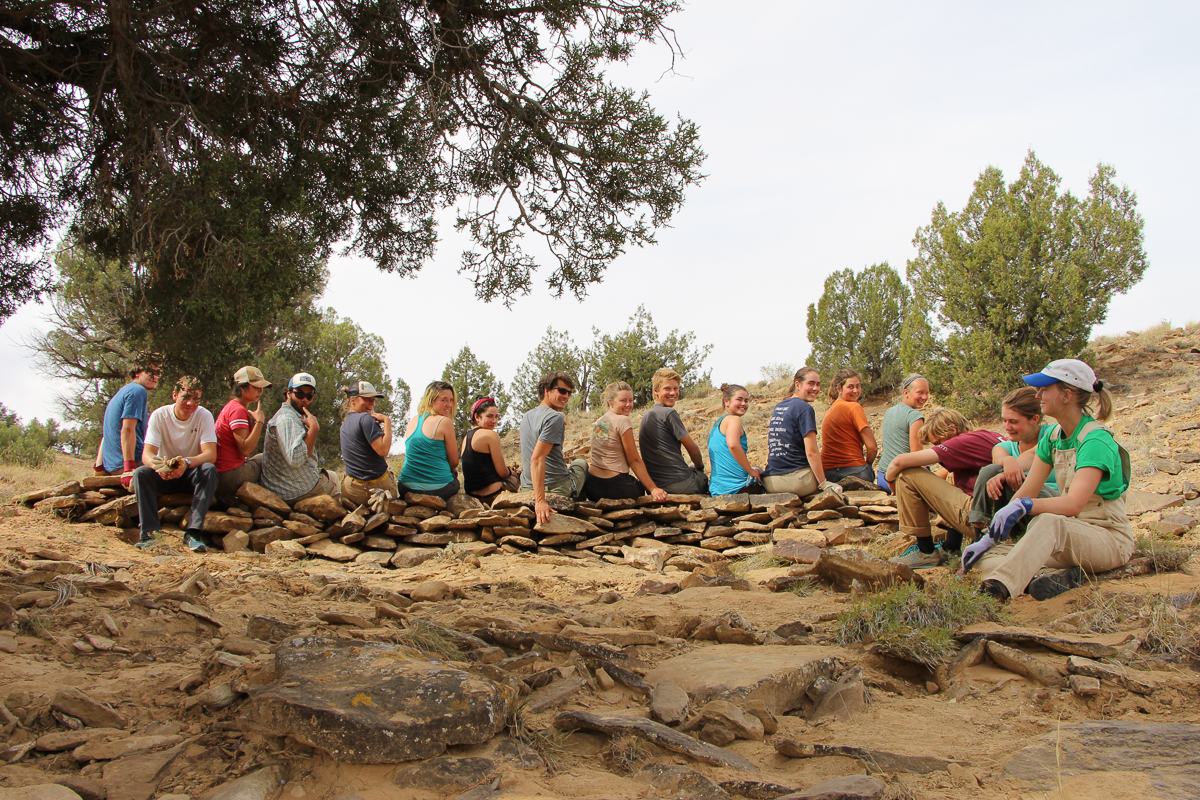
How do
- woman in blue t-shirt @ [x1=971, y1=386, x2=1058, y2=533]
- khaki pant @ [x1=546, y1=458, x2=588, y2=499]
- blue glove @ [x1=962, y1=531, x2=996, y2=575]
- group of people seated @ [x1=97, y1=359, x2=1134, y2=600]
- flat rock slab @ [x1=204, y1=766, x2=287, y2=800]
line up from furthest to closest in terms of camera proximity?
khaki pant @ [x1=546, y1=458, x2=588, y2=499]
group of people seated @ [x1=97, y1=359, x2=1134, y2=600]
woman in blue t-shirt @ [x1=971, y1=386, x2=1058, y2=533]
blue glove @ [x1=962, y1=531, x2=996, y2=575]
flat rock slab @ [x1=204, y1=766, x2=287, y2=800]

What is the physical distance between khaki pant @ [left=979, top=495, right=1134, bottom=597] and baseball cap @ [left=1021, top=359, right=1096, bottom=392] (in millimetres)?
639

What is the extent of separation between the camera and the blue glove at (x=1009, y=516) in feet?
13.6

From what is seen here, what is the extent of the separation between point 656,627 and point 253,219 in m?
2.98

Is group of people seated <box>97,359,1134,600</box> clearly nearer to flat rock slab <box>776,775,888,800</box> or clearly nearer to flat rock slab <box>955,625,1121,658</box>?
flat rock slab <box>955,625,1121,658</box>

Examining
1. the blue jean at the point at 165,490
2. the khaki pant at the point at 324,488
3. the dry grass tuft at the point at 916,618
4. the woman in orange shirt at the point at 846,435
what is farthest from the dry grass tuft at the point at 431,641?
the woman in orange shirt at the point at 846,435

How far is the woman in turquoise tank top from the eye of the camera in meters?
7.08

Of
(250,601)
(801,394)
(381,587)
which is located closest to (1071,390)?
(801,394)

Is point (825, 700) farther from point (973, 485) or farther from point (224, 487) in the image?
point (224, 487)

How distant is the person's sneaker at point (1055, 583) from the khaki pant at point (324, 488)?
579 cm

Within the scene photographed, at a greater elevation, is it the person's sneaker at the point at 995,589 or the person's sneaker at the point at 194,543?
the person's sneaker at the point at 194,543

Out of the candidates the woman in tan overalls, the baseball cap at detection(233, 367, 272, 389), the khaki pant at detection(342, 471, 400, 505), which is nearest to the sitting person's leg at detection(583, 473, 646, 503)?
the khaki pant at detection(342, 471, 400, 505)

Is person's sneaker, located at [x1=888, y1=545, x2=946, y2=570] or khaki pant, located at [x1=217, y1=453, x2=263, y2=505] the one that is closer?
person's sneaker, located at [x1=888, y1=545, x2=946, y2=570]

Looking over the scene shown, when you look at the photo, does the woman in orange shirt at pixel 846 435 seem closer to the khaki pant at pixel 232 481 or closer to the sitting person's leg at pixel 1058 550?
the sitting person's leg at pixel 1058 550

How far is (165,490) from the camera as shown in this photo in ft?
21.3
